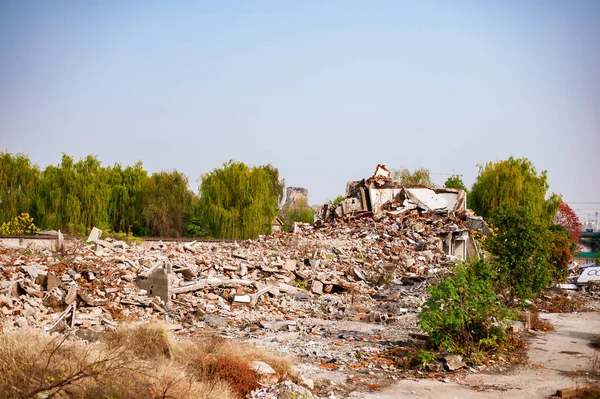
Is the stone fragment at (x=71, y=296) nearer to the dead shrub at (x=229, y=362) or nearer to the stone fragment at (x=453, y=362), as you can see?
the dead shrub at (x=229, y=362)

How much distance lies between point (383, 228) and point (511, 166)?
16.3m

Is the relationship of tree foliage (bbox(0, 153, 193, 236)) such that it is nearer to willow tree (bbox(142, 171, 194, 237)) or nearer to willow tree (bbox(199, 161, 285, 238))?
willow tree (bbox(142, 171, 194, 237))

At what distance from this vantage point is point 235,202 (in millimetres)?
33625

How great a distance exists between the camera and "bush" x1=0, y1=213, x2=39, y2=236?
93.6ft

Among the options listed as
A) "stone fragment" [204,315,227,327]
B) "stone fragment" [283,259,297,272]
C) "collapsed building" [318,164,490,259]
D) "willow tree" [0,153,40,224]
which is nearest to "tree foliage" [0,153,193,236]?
"willow tree" [0,153,40,224]

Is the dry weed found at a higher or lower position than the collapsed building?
lower

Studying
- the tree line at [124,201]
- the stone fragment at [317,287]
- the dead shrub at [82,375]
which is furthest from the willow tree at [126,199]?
the dead shrub at [82,375]

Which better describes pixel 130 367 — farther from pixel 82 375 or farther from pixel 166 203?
pixel 166 203

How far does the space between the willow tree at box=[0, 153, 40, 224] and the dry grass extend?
26822mm

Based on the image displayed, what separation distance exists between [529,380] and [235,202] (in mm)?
26639

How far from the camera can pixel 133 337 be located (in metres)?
8.06

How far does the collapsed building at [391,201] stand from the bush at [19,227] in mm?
15778

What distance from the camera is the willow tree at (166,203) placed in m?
35.9

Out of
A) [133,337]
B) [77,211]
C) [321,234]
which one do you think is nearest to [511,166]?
[321,234]
